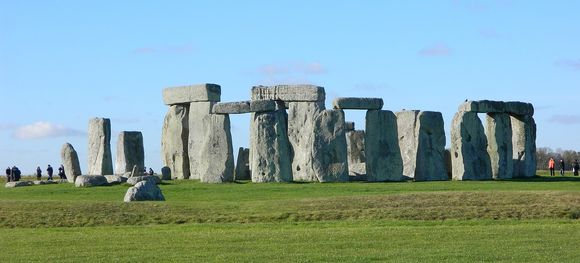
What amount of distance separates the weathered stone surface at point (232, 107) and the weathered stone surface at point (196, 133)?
3.36 m

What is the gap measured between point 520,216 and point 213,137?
54.2 feet

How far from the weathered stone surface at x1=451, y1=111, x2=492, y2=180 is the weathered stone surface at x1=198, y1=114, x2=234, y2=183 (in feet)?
25.3

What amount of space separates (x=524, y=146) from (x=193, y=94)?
12.1m

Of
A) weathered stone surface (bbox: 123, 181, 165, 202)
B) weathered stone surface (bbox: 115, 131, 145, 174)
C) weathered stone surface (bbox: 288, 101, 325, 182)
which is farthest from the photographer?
weathered stone surface (bbox: 115, 131, 145, 174)

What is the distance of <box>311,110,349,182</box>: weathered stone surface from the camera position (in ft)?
133

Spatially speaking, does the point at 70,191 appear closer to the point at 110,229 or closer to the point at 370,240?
the point at 110,229

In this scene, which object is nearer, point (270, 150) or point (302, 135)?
point (270, 150)

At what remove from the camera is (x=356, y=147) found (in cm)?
4791

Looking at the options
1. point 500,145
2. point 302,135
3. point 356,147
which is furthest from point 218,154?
point 500,145

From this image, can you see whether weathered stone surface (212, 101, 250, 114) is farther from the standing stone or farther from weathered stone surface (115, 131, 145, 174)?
weathered stone surface (115, 131, 145, 174)

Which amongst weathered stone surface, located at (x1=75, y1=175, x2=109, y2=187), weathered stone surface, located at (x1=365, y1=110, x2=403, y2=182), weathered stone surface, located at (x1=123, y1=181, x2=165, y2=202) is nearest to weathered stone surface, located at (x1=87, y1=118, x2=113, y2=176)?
weathered stone surface, located at (x1=75, y1=175, x2=109, y2=187)

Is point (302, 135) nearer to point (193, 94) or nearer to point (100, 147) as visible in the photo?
point (193, 94)

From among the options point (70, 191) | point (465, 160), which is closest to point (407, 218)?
point (70, 191)

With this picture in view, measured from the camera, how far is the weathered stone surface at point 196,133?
147ft
